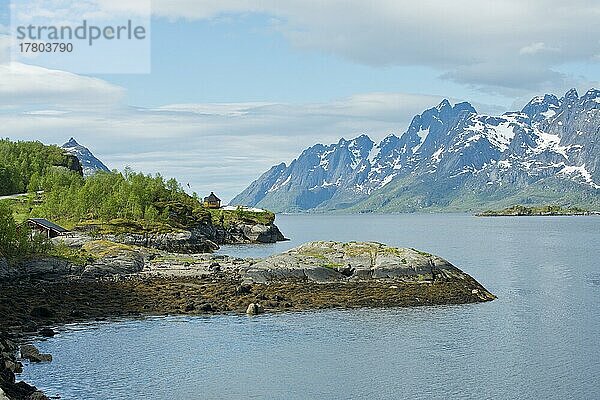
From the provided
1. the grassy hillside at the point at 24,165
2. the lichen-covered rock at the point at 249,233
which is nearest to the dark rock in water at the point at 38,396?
the grassy hillside at the point at 24,165

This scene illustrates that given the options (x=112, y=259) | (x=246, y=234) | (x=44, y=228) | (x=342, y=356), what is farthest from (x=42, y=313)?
(x=246, y=234)

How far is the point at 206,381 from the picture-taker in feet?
152

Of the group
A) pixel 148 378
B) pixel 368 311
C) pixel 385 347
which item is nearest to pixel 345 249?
pixel 368 311

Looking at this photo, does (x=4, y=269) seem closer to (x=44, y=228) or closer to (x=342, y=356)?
(x=44, y=228)

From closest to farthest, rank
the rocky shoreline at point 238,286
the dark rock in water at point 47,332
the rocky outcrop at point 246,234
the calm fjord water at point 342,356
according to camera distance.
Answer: the calm fjord water at point 342,356 → the dark rock in water at point 47,332 → the rocky shoreline at point 238,286 → the rocky outcrop at point 246,234

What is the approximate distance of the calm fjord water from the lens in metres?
44.5

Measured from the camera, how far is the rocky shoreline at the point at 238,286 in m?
67.1

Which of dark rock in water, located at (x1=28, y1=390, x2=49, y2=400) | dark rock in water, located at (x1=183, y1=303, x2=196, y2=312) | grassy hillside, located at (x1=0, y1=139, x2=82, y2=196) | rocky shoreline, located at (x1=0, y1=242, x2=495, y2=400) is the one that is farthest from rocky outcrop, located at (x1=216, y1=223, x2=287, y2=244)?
dark rock in water, located at (x1=28, y1=390, x2=49, y2=400)

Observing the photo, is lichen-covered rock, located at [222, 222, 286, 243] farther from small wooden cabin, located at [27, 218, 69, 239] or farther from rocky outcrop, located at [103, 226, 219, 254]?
small wooden cabin, located at [27, 218, 69, 239]

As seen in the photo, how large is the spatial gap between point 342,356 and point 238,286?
80.7 ft

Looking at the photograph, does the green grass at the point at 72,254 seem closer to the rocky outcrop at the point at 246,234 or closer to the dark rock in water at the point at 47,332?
the dark rock in water at the point at 47,332

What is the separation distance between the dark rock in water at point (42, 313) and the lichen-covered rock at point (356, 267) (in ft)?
75.1

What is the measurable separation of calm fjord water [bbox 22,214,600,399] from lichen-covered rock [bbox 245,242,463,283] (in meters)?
7.93

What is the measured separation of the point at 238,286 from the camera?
75.4m
